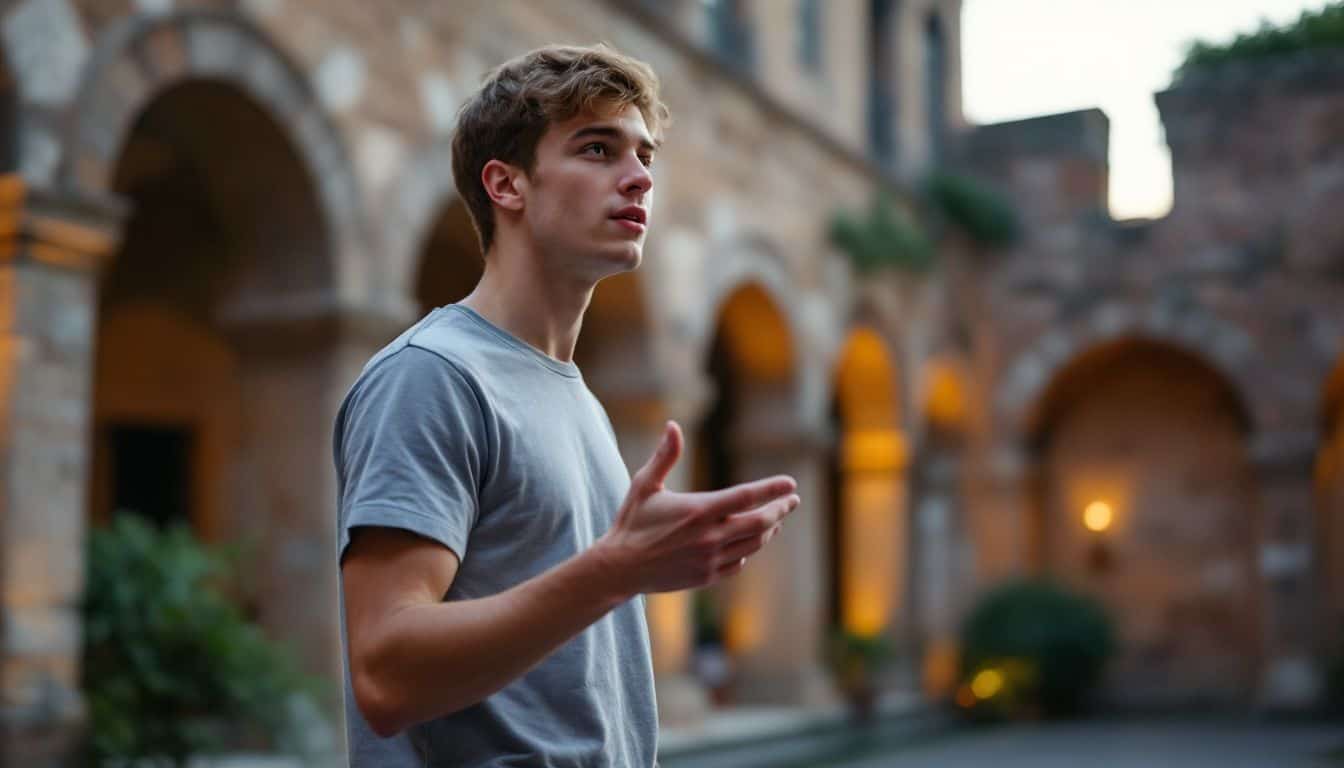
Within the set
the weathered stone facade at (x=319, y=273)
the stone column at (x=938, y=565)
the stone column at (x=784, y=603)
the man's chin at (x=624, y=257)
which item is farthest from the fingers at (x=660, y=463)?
the stone column at (x=938, y=565)

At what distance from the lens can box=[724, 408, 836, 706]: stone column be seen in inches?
488

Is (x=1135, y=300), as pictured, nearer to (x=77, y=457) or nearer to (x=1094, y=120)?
(x=1094, y=120)

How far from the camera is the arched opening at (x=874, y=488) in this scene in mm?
14211

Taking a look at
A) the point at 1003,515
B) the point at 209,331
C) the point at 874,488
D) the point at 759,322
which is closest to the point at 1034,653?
the point at 1003,515

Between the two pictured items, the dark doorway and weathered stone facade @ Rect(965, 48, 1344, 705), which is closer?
the dark doorway

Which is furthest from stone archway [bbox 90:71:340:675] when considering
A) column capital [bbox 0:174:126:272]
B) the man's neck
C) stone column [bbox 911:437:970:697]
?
stone column [bbox 911:437:970:697]

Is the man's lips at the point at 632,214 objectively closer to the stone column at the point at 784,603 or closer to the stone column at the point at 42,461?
the stone column at the point at 42,461

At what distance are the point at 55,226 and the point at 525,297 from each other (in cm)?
468

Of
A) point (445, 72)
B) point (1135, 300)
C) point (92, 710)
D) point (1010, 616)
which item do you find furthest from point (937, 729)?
point (92, 710)

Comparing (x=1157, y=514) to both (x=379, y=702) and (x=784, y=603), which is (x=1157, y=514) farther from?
(x=379, y=702)

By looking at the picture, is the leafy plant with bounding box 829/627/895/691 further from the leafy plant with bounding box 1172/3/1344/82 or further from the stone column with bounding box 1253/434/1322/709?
the leafy plant with bounding box 1172/3/1344/82

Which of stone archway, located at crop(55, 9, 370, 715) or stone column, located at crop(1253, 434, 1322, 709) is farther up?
stone archway, located at crop(55, 9, 370, 715)

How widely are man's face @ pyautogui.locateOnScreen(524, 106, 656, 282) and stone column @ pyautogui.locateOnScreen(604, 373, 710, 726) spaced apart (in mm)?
8264

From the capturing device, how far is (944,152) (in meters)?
16.6
